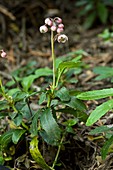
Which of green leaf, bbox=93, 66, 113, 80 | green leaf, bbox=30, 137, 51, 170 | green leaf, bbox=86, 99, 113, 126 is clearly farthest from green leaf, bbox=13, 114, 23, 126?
green leaf, bbox=93, 66, 113, 80

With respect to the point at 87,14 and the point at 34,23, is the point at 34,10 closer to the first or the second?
the point at 34,23

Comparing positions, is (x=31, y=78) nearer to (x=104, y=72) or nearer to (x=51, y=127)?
(x=104, y=72)

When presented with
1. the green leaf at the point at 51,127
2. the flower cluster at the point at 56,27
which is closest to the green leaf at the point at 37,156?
the green leaf at the point at 51,127

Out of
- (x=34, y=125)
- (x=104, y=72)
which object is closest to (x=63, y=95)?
(x=34, y=125)

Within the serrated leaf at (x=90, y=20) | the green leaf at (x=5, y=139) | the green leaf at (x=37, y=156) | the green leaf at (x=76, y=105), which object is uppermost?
the serrated leaf at (x=90, y=20)

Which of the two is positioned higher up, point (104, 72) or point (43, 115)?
point (104, 72)

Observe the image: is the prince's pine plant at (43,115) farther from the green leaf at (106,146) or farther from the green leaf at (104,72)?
the green leaf at (104,72)

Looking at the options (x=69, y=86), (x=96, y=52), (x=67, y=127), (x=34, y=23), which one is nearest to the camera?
(x=67, y=127)

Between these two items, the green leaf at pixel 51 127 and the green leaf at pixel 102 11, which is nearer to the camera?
the green leaf at pixel 51 127

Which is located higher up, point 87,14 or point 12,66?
point 87,14

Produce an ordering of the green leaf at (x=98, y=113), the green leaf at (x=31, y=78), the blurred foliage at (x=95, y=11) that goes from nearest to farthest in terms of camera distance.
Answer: the green leaf at (x=98, y=113), the green leaf at (x=31, y=78), the blurred foliage at (x=95, y=11)

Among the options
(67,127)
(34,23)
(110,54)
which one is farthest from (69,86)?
(34,23)
